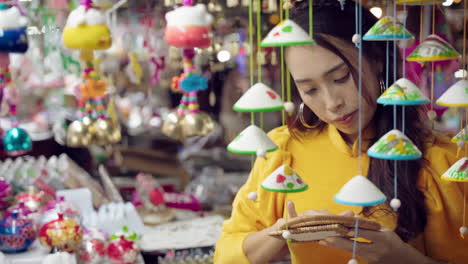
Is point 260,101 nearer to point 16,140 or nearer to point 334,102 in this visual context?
point 334,102

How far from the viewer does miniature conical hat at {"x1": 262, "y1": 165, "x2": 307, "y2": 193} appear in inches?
75.8

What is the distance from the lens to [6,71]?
2.65 metres

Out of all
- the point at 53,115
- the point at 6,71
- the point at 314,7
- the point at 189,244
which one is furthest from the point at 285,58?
the point at 53,115

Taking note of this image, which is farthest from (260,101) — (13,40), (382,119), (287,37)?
(13,40)

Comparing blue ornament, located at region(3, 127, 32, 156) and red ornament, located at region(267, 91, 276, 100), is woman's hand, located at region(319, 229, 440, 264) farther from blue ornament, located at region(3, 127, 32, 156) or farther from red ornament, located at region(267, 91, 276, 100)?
blue ornament, located at region(3, 127, 32, 156)

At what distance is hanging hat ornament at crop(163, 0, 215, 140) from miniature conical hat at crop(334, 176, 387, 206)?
A: 57 centimetres

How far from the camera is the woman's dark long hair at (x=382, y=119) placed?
2203mm

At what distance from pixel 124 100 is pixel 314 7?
394 centimetres

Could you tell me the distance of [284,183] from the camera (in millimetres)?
1929

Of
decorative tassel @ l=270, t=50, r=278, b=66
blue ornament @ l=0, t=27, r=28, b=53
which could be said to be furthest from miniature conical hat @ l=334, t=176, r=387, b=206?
blue ornament @ l=0, t=27, r=28, b=53

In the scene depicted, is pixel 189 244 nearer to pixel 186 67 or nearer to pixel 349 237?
pixel 186 67

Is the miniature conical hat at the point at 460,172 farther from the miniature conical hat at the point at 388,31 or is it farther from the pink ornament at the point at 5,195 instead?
the pink ornament at the point at 5,195

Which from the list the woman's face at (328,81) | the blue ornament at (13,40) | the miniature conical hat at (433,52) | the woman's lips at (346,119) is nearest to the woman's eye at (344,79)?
the woman's face at (328,81)

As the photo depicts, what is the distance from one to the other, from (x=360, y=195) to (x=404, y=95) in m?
0.27
